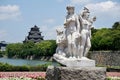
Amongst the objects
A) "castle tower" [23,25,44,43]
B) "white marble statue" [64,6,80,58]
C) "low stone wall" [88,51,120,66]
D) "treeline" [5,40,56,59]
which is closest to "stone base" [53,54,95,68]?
"white marble statue" [64,6,80,58]

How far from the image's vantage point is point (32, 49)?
101125mm

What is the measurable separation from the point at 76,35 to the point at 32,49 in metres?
90.6

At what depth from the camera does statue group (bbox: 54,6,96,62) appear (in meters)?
10.8

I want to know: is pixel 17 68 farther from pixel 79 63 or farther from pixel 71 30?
pixel 79 63

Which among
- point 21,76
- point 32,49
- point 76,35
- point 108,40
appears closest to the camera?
point 76,35

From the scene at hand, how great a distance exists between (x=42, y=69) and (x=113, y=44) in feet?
83.9

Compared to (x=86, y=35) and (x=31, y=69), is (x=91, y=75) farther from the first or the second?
(x=31, y=69)

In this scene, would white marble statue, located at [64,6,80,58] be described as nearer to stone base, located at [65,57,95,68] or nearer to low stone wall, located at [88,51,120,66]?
stone base, located at [65,57,95,68]

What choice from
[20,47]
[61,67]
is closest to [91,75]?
[61,67]

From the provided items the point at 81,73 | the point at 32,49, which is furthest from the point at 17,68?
the point at 32,49

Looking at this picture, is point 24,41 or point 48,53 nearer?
point 48,53

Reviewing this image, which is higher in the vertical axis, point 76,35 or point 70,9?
point 70,9

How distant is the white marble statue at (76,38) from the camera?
10744 millimetres

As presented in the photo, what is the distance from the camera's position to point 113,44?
50.5 m
